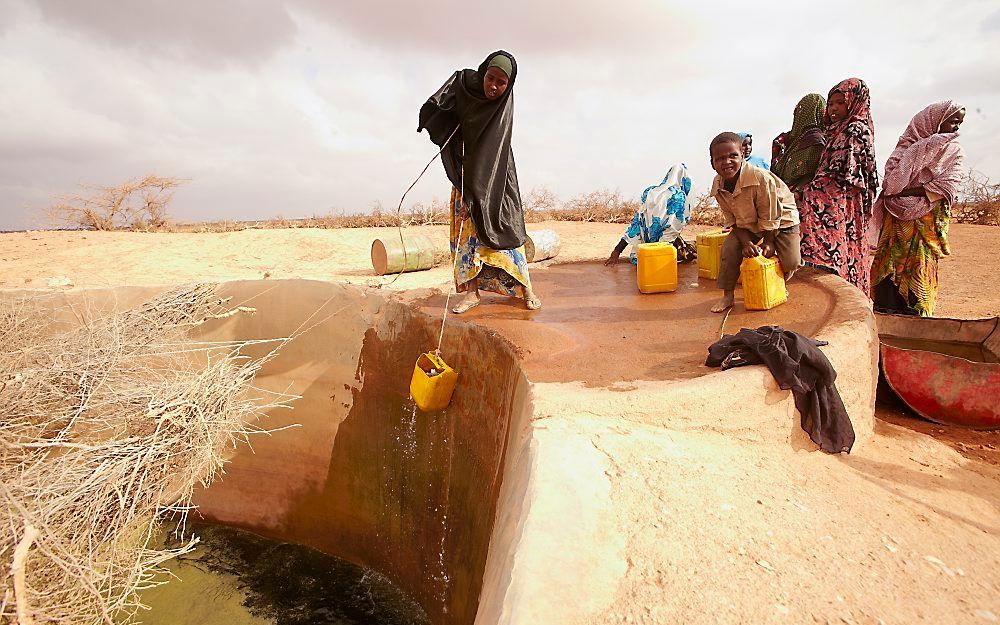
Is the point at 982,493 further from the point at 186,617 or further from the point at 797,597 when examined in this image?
the point at 186,617

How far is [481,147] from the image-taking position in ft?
12.6

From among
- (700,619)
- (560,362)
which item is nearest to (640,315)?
(560,362)

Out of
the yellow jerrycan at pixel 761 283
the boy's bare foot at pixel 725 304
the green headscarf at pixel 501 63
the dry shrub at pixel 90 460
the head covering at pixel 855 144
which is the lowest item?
the dry shrub at pixel 90 460

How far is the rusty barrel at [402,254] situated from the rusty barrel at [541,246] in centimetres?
141

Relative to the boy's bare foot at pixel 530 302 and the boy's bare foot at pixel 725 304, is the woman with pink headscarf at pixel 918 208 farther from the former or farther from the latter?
the boy's bare foot at pixel 530 302

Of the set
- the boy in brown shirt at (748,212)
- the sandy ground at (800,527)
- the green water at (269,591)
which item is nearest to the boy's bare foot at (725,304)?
the boy in brown shirt at (748,212)

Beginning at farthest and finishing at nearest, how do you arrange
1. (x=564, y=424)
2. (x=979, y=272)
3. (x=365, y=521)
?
(x=979, y=272), (x=365, y=521), (x=564, y=424)

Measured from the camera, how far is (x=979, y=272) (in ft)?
29.2

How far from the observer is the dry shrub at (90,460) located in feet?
7.20

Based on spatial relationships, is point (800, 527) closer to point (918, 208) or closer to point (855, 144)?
point (855, 144)

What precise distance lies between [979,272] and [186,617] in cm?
1164

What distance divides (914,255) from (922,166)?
0.80m

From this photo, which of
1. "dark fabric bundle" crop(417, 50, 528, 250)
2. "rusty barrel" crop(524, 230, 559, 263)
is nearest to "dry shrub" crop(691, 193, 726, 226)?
"rusty barrel" crop(524, 230, 559, 263)

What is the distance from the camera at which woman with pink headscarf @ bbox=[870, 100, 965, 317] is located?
478 centimetres
